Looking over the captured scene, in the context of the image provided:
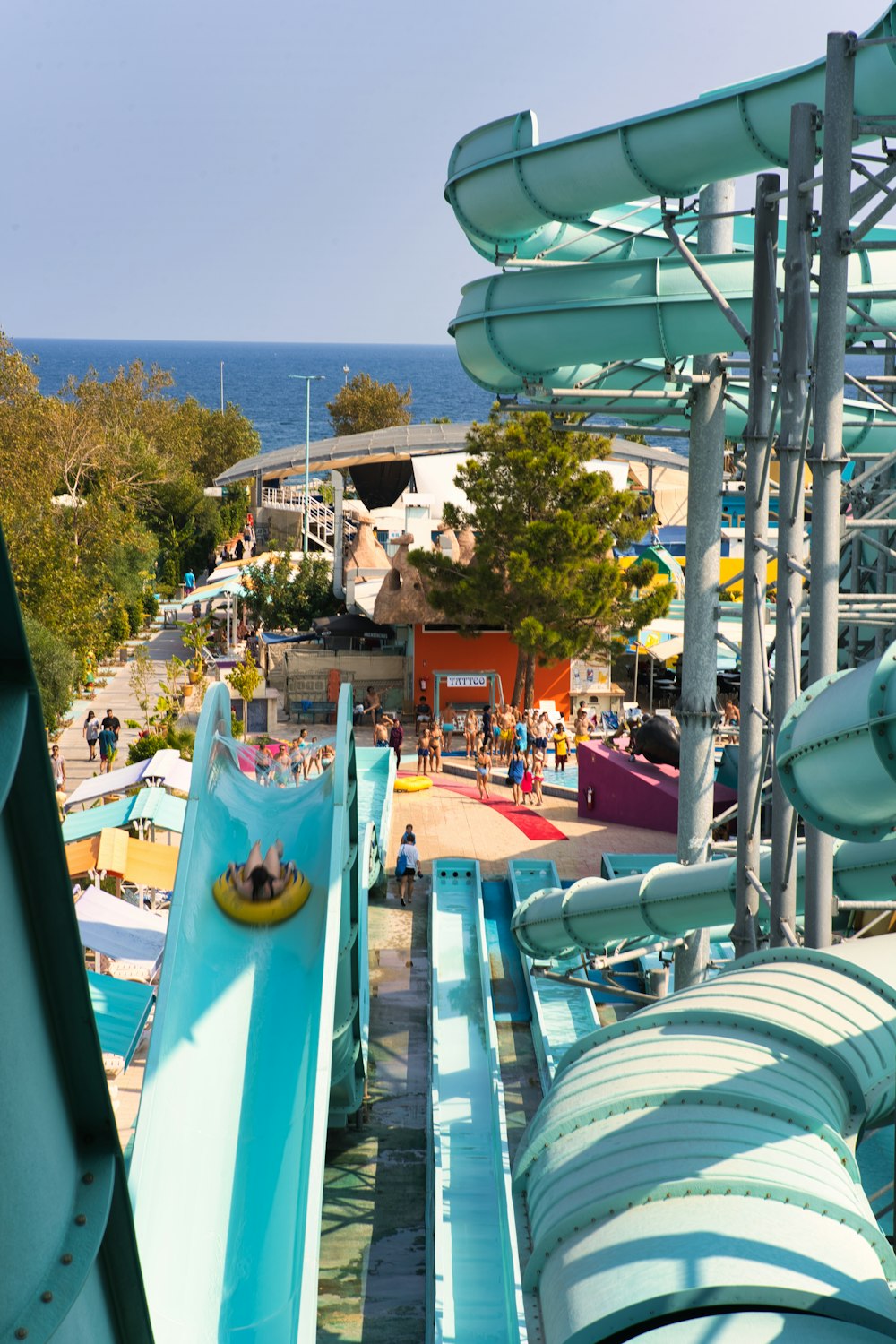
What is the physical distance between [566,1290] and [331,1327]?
19.7ft

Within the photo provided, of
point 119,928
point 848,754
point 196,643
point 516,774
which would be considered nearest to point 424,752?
point 516,774

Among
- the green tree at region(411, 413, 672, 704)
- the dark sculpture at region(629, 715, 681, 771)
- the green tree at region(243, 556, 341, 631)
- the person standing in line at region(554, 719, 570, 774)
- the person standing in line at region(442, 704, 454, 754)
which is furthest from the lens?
the green tree at region(243, 556, 341, 631)

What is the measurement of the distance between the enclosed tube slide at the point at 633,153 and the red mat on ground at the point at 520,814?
32.7 feet

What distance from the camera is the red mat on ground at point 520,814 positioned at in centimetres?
1931

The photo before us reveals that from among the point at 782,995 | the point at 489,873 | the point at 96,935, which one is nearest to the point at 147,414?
the point at 489,873

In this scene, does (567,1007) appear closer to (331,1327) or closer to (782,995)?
(331,1327)

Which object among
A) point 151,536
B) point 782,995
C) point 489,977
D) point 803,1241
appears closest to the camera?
point 803,1241

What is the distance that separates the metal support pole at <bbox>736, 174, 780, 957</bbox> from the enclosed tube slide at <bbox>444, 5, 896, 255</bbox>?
88 centimetres

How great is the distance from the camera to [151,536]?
40312 millimetres

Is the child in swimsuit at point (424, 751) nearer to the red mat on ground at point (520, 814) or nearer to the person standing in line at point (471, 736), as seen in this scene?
the red mat on ground at point (520, 814)

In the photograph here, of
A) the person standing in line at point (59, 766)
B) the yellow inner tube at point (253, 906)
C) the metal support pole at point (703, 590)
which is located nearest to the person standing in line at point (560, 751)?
the person standing in line at point (59, 766)

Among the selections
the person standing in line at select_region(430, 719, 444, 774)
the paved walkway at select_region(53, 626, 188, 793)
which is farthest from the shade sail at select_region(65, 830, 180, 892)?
the person standing in line at select_region(430, 719, 444, 774)

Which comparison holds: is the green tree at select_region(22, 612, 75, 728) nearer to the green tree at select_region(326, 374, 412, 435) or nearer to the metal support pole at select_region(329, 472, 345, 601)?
the metal support pole at select_region(329, 472, 345, 601)

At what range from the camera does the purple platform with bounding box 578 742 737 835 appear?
19.6 meters
